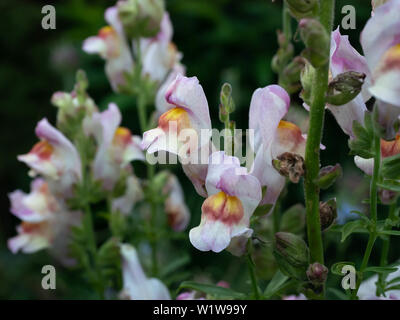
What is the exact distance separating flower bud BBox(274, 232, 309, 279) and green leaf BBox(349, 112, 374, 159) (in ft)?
0.30

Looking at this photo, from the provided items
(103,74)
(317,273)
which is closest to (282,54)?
(317,273)

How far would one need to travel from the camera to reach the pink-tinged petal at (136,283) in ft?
2.49

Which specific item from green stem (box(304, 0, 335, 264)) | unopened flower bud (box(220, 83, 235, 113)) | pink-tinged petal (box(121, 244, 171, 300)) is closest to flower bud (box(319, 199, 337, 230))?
green stem (box(304, 0, 335, 264))

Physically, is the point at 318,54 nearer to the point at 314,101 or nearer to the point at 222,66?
the point at 314,101

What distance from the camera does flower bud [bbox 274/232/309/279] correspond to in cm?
55

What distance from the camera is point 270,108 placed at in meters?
0.57

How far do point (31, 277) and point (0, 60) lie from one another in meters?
0.91

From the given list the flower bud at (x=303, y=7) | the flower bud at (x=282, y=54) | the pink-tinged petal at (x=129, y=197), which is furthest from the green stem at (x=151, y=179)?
the flower bud at (x=303, y=7)

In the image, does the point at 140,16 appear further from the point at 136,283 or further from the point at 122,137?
the point at 136,283

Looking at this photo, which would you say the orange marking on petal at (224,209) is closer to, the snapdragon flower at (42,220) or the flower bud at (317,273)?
the flower bud at (317,273)

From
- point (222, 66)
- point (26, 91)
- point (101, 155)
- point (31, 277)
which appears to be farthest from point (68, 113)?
point (26, 91)

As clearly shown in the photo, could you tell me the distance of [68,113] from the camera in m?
0.82

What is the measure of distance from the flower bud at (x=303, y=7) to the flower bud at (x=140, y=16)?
442mm

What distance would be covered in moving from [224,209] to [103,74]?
3.87 feet
